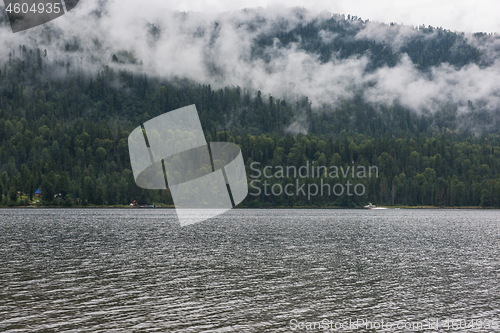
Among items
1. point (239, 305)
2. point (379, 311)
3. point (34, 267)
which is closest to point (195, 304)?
point (239, 305)

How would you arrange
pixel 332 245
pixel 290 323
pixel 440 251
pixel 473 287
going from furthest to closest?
pixel 332 245
pixel 440 251
pixel 473 287
pixel 290 323

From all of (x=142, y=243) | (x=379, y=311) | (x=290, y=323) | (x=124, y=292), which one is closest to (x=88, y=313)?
(x=124, y=292)

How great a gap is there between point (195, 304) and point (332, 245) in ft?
148

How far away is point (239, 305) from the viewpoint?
35.7 metres

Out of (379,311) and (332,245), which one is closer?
(379,311)

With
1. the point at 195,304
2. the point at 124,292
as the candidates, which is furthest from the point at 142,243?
the point at 195,304

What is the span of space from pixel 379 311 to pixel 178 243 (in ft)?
160

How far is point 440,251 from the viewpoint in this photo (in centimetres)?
7131

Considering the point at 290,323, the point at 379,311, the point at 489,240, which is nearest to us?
the point at 290,323

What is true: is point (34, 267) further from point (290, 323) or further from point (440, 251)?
point (440, 251)

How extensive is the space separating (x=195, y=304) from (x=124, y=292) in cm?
715

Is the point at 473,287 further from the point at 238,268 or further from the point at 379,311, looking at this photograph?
the point at 238,268

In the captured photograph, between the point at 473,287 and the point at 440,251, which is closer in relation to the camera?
the point at 473,287

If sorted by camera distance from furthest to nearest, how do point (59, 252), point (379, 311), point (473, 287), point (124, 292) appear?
1. point (59, 252)
2. point (473, 287)
3. point (124, 292)
4. point (379, 311)
